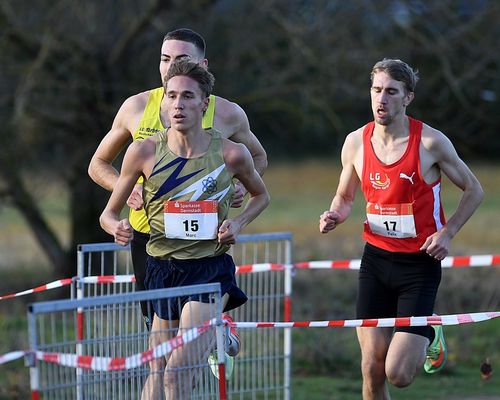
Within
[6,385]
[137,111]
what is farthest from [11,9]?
[137,111]

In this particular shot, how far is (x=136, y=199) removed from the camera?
555 cm

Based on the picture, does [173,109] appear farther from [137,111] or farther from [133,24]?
[133,24]

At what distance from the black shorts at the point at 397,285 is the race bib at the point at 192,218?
1181 mm

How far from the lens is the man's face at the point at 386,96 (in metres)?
5.88

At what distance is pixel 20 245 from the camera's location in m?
18.6

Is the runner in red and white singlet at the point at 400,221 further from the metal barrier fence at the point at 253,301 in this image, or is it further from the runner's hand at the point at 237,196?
the metal barrier fence at the point at 253,301

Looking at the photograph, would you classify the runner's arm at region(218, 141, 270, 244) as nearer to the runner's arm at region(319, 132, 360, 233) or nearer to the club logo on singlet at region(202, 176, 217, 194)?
the club logo on singlet at region(202, 176, 217, 194)

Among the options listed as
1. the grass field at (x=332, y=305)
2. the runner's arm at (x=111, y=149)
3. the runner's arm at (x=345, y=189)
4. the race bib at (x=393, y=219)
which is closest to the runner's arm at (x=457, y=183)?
the race bib at (x=393, y=219)

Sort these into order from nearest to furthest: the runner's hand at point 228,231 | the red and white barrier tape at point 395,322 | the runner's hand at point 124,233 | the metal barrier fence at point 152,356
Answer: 1. the metal barrier fence at point 152,356
2. the runner's hand at point 124,233
3. the runner's hand at point 228,231
4. the red and white barrier tape at point 395,322

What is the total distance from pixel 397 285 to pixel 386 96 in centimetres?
108

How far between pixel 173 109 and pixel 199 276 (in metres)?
0.86

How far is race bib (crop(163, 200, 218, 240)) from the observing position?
5289 mm

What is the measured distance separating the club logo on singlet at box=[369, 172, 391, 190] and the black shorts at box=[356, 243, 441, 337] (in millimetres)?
382

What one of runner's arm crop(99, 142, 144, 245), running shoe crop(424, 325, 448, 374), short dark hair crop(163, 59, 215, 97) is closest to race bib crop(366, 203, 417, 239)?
running shoe crop(424, 325, 448, 374)
